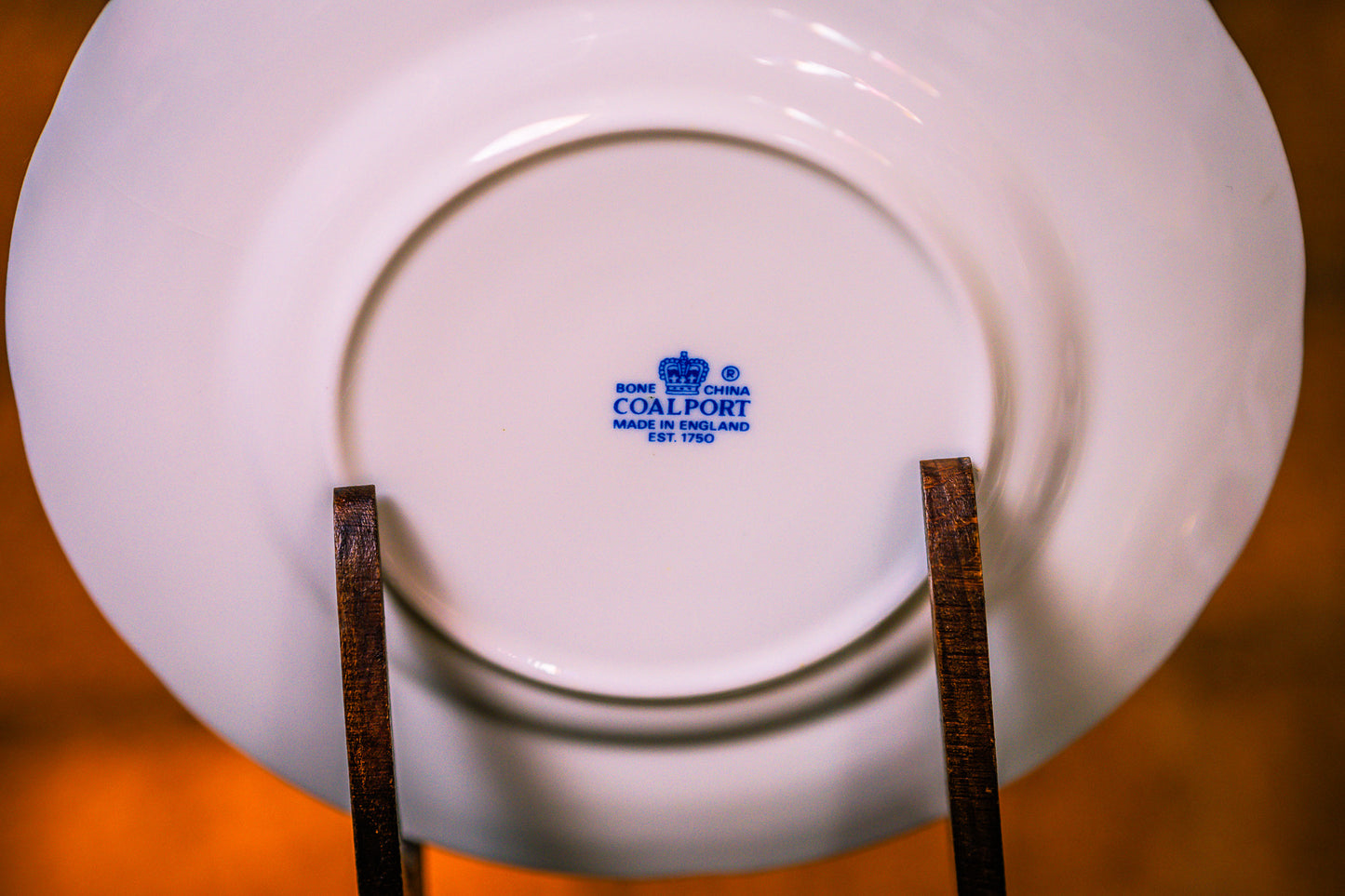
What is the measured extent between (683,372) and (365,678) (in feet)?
0.83

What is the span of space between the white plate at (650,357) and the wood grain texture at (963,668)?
0.03m

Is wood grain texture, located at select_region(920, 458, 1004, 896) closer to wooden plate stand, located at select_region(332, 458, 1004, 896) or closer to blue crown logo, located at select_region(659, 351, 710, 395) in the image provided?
wooden plate stand, located at select_region(332, 458, 1004, 896)

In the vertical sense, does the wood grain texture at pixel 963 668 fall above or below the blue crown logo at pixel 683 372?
below

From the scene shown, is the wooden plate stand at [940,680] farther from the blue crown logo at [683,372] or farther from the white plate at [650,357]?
the blue crown logo at [683,372]

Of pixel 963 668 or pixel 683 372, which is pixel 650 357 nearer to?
pixel 683 372

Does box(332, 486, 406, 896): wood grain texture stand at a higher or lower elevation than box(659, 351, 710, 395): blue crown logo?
lower

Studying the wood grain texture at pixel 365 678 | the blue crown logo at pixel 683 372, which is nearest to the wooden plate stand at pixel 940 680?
the wood grain texture at pixel 365 678

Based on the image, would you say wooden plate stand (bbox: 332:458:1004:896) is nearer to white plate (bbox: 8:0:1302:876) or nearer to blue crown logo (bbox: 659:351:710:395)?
white plate (bbox: 8:0:1302:876)

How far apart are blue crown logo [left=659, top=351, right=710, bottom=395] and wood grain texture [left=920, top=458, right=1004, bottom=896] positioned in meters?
0.14

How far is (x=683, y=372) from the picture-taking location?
538mm

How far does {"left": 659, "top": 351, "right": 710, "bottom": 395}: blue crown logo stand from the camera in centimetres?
54

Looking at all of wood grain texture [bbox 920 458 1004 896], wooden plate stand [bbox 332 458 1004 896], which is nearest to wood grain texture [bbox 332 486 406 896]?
wooden plate stand [bbox 332 458 1004 896]

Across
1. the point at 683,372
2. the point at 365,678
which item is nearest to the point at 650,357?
the point at 683,372

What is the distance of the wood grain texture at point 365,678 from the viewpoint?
1.69 ft
